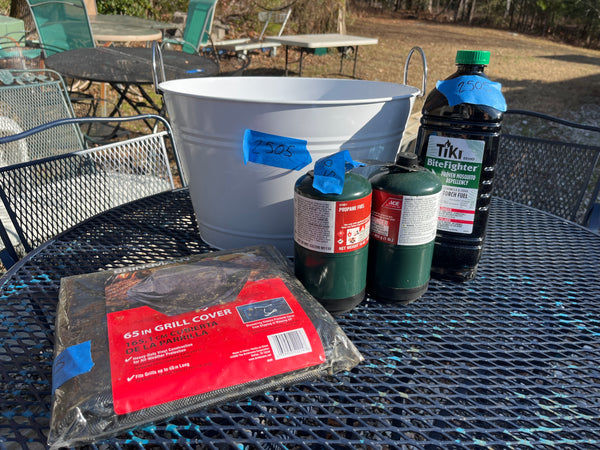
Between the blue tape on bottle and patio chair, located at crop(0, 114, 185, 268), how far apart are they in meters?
0.66

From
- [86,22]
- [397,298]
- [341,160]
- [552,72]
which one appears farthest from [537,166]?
[552,72]

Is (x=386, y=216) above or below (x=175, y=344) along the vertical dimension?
above

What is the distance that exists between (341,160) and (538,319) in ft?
1.63

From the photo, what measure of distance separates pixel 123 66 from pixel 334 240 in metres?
2.63

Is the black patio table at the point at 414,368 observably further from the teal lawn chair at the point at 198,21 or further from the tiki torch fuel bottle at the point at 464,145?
the teal lawn chair at the point at 198,21

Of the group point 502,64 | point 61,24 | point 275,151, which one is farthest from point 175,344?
point 502,64

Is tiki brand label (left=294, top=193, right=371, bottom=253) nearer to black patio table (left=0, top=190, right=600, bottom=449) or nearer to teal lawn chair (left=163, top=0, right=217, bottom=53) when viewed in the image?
black patio table (left=0, top=190, right=600, bottom=449)

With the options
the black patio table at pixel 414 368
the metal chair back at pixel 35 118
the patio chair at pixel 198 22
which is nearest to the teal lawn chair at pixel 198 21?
the patio chair at pixel 198 22

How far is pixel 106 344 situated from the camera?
2.00 ft

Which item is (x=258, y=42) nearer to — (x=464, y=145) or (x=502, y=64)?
(x=502, y=64)

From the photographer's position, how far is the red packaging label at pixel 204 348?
56cm

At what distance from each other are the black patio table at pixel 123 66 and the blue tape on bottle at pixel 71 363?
2128 millimetres

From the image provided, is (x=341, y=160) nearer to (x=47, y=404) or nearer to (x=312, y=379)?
(x=312, y=379)

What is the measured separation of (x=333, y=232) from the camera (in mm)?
715
